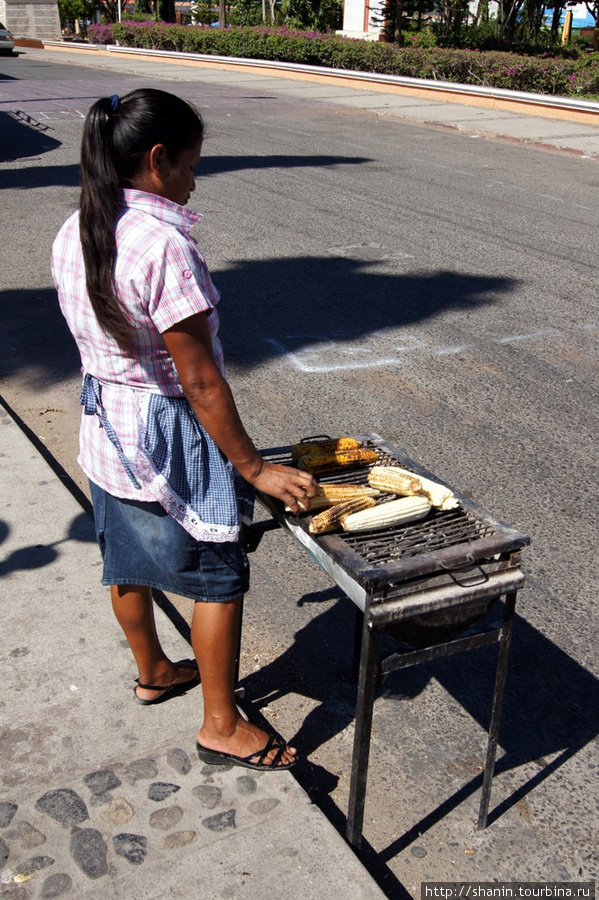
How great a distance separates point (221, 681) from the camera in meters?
2.48

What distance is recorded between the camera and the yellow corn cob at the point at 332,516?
225 centimetres

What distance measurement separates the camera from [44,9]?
53500mm

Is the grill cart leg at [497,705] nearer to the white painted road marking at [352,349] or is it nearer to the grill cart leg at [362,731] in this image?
the grill cart leg at [362,731]

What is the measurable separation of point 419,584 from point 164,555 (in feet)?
2.29

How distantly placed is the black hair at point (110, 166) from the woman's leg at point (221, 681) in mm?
818

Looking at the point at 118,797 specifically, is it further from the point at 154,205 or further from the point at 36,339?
the point at 36,339

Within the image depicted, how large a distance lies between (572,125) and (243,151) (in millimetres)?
7554

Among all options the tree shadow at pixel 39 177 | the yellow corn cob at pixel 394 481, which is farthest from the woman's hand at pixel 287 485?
the tree shadow at pixel 39 177

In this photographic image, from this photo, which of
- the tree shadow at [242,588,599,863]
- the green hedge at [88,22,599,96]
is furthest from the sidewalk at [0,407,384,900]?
the green hedge at [88,22,599,96]

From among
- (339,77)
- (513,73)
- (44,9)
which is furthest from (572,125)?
(44,9)

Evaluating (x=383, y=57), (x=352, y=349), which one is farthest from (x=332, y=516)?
(x=383, y=57)

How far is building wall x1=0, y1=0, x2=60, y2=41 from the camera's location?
52.7 m

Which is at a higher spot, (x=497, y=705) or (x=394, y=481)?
(x=394, y=481)

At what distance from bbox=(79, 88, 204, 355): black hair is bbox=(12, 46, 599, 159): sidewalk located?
14.0 m
